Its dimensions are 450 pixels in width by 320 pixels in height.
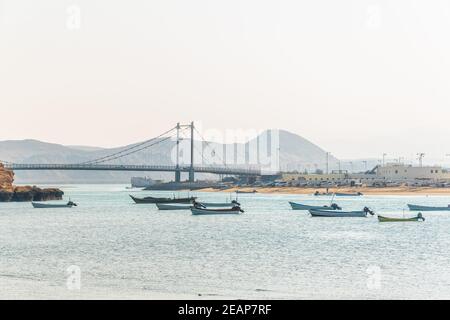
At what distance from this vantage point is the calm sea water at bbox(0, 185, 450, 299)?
134 feet

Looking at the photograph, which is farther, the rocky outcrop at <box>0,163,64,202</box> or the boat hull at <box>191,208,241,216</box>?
the rocky outcrop at <box>0,163,64,202</box>

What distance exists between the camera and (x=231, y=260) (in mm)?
54344

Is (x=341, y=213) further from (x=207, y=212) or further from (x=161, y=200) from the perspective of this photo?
(x=161, y=200)

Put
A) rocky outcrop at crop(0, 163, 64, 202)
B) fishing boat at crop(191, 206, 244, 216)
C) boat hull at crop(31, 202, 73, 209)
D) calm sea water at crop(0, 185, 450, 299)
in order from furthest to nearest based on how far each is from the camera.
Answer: rocky outcrop at crop(0, 163, 64, 202), boat hull at crop(31, 202, 73, 209), fishing boat at crop(191, 206, 244, 216), calm sea water at crop(0, 185, 450, 299)

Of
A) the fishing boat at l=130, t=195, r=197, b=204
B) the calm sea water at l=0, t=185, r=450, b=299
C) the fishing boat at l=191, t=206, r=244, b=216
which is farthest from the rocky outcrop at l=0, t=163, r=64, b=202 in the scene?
the calm sea water at l=0, t=185, r=450, b=299

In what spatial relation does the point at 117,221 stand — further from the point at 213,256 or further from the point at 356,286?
Result: the point at 356,286

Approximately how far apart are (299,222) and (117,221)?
892 inches

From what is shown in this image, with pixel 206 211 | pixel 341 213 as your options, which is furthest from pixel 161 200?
pixel 341 213

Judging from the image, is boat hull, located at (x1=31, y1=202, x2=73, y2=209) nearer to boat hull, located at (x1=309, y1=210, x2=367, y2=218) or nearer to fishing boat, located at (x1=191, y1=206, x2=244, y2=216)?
fishing boat, located at (x1=191, y1=206, x2=244, y2=216)

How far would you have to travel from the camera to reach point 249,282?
43406mm

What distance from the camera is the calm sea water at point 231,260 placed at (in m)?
40.9

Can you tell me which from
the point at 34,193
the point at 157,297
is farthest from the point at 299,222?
the point at 34,193

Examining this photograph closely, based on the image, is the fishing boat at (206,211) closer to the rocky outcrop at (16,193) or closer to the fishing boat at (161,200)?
the fishing boat at (161,200)

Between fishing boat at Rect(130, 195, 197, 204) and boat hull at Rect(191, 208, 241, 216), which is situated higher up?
fishing boat at Rect(130, 195, 197, 204)
